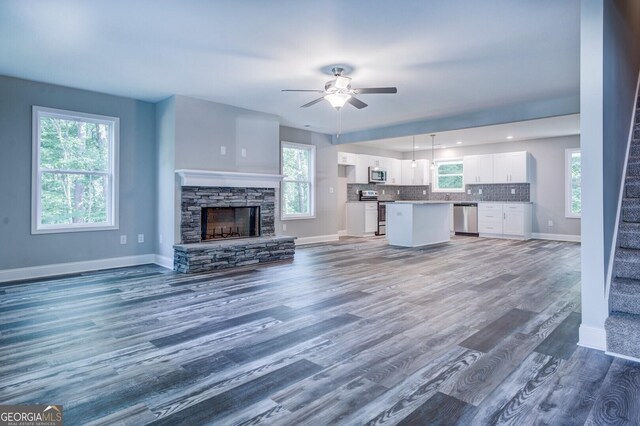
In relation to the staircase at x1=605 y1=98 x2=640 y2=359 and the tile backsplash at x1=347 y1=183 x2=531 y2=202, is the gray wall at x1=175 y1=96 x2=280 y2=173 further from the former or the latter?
the staircase at x1=605 y1=98 x2=640 y2=359

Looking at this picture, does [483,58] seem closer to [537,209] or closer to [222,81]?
[222,81]

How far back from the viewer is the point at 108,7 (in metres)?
2.91

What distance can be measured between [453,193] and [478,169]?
3.55 ft

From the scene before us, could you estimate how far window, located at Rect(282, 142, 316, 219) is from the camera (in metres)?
7.73

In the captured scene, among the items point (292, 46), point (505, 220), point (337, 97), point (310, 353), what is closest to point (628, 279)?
point (310, 353)

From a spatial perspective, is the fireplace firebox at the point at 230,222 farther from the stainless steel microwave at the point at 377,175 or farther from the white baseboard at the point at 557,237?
the white baseboard at the point at 557,237

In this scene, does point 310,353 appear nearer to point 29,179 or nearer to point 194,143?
point 194,143

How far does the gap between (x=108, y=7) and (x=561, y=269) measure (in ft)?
19.6

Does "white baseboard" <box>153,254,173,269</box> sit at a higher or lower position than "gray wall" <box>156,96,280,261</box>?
lower

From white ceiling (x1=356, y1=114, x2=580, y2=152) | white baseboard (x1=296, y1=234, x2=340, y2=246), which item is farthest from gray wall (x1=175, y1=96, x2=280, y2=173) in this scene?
white ceiling (x1=356, y1=114, x2=580, y2=152)

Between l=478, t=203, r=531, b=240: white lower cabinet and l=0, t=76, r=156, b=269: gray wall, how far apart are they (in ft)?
25.1

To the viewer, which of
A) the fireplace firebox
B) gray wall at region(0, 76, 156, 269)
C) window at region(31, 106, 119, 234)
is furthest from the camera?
the fireplace firebox

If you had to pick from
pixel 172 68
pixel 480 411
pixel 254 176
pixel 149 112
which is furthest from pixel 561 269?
pixel 149 112

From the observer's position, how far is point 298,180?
7.91 metres
